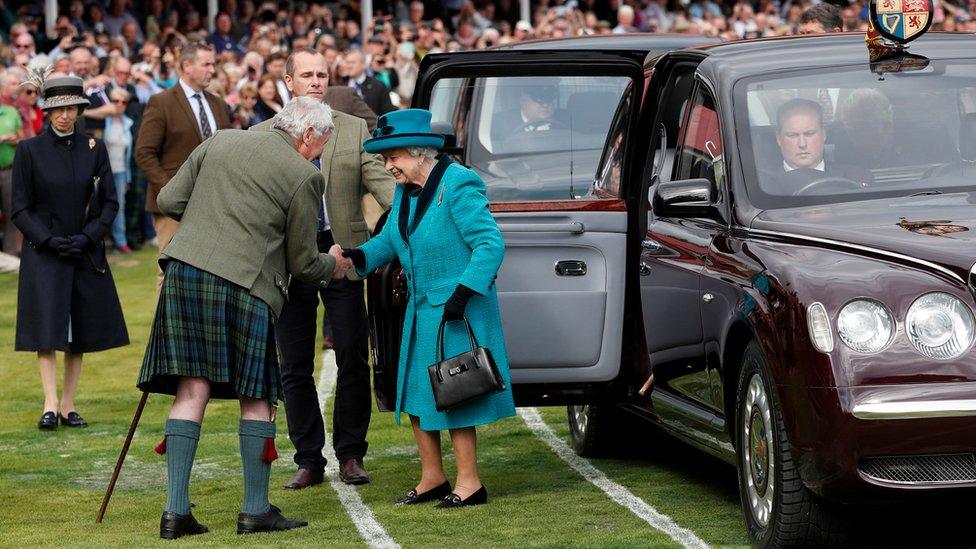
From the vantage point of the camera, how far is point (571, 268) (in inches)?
316

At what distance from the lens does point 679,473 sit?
28.2 feet

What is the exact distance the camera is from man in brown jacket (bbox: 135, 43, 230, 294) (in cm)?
1163

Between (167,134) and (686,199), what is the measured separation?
558 centimetres

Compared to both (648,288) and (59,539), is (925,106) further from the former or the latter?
(59,539)

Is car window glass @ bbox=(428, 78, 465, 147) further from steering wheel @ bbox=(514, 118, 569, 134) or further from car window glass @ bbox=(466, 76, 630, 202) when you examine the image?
steering wheel @ bbox=(514, 118, 569, 134)

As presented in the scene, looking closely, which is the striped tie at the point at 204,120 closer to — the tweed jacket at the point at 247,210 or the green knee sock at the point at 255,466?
the tweed jacket at the point at 247,210

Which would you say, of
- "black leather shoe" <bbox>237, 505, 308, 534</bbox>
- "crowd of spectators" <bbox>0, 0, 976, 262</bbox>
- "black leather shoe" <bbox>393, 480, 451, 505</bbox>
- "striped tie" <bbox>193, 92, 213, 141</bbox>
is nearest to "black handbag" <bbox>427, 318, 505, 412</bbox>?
"black leather shoe" <bbox>393, 480, 451, 505</bbox>

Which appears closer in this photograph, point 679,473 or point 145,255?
point 679,473

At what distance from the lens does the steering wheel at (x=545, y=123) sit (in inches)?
351

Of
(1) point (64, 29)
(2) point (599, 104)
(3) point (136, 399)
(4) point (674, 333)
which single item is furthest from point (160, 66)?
(4) point (674, 333)

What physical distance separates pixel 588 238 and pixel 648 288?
43cm

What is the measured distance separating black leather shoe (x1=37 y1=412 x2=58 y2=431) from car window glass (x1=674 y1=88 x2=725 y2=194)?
4725 millimetres

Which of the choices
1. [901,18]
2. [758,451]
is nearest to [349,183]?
[901,18]

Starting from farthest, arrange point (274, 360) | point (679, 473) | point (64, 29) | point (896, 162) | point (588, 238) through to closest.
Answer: point (64, 29) < point (679, 473) < point (588, 238) < point (274, 360) < point (896, 162)
